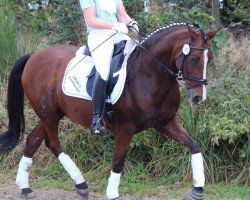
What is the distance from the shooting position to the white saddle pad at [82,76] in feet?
17.9

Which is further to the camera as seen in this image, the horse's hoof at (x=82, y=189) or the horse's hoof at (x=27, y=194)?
the horse's hoof at (x=27, y=194)

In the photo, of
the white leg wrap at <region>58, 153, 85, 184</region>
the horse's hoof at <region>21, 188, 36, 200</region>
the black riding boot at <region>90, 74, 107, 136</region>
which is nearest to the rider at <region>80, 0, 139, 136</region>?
the black riding boot at <region>90, 74, 107, 136</region>

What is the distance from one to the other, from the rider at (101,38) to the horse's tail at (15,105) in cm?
146

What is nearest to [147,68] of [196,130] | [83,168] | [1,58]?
[196,130]

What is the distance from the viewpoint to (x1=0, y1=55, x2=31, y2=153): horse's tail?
6.82m

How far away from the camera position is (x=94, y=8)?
559cm

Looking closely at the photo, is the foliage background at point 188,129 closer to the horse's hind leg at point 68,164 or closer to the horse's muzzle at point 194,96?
the horse's hind leg at point 68,164

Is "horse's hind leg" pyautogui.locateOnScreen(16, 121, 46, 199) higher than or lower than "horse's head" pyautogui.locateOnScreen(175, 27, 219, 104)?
lower

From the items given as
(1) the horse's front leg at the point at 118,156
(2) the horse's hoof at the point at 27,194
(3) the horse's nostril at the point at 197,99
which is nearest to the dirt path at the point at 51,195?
(2) the horse's hoof at the point at 27,194

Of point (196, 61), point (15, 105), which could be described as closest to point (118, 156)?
point (196, 61)

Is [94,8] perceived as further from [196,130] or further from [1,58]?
[1,58]

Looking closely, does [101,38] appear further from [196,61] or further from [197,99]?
[197,99]

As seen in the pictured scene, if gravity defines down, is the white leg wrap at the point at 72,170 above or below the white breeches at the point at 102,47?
below

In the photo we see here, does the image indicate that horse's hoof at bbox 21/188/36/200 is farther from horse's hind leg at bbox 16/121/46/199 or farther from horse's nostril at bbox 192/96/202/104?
horse's nostril at bbox 192/96/202/104
